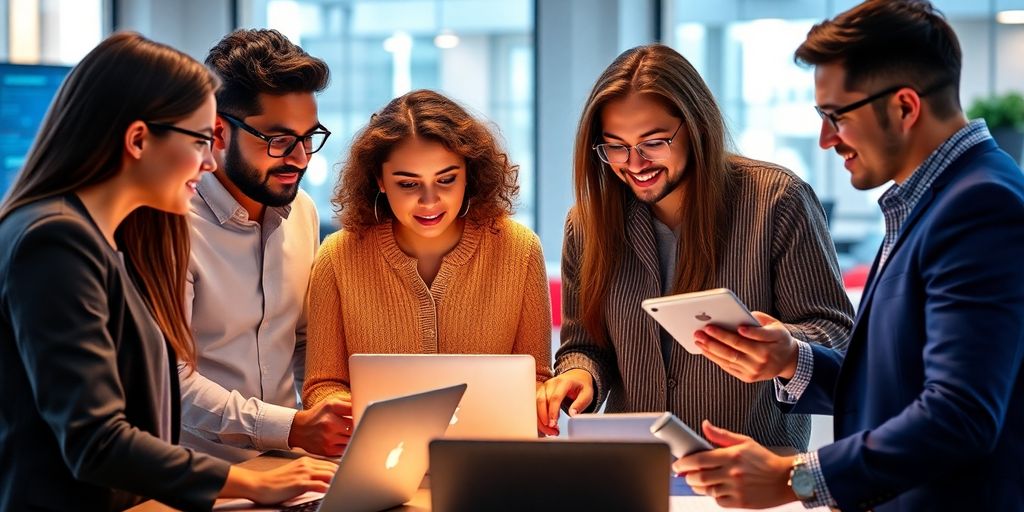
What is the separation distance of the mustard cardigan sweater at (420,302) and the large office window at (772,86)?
3.22 meters

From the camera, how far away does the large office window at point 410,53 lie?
623cm

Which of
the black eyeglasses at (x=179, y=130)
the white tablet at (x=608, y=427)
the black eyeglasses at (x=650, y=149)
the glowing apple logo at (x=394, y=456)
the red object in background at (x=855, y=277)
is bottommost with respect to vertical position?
the red object in background at (x=855, y=277)

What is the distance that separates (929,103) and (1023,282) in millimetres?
349

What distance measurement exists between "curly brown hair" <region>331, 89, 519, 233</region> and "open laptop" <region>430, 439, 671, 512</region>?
3.51 feet

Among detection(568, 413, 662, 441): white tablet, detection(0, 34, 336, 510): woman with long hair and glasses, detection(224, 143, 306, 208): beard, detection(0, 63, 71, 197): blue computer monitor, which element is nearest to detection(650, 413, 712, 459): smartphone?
detection(568, 413, 662, 441): white tablet

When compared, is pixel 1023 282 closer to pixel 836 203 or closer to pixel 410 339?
pixel 410 339

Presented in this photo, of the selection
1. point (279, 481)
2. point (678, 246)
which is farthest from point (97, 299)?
point (678, 246)

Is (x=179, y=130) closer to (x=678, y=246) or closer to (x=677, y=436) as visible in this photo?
(x=677, y=436)

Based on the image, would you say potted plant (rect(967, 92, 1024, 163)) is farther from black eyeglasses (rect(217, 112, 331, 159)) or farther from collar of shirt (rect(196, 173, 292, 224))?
collar of shirt (rect(196, 173, 292, 224))

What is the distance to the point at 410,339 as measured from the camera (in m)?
2.68

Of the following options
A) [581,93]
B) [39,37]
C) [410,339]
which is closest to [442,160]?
[410,339]

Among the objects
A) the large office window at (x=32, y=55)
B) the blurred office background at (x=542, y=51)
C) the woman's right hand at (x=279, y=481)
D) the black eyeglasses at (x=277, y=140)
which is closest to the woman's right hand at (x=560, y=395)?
the woman's right hand at (x=279, y=481)

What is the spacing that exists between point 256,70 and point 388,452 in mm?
1092

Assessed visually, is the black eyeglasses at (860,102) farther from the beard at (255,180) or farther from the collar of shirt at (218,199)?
the collar of shirt at (218,199)
